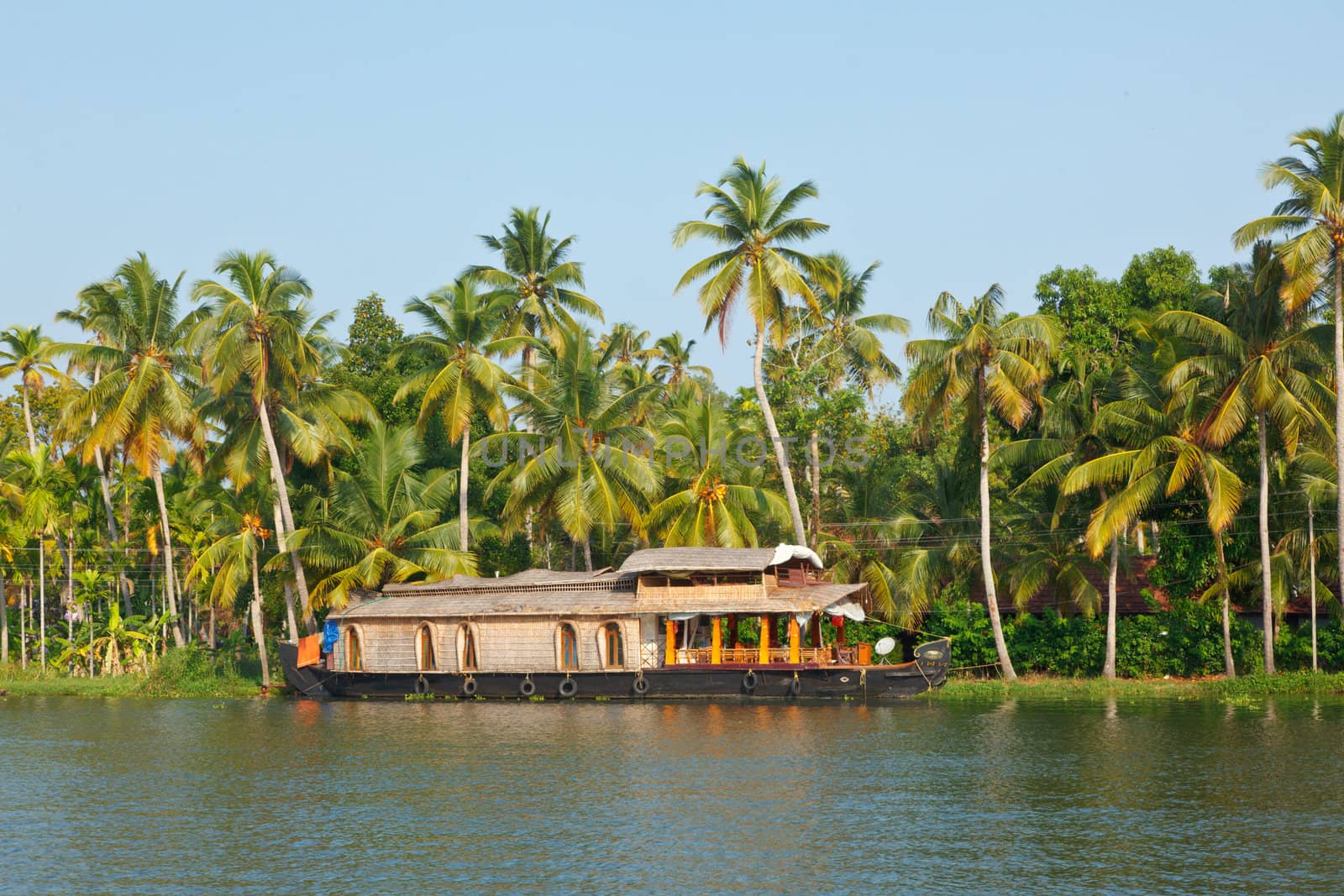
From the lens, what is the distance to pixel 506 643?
35.2 metres

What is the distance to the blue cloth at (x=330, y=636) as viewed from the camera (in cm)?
3716

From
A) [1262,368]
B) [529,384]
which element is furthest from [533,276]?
[1262,368]

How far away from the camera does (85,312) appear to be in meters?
46.4

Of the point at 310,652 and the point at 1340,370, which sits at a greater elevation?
the point at 1340,370

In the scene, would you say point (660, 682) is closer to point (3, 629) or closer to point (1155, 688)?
point (1155, 688)

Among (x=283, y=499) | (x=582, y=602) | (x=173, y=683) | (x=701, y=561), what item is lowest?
(x=173, y=683)

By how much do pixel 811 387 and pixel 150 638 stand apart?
2229cm

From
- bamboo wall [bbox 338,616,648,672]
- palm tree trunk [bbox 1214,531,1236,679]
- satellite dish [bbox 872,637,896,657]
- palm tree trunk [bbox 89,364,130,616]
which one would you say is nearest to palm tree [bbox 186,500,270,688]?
bamboo wall [bbox 338,616,648,672]

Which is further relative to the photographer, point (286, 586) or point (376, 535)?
point (286, 586)

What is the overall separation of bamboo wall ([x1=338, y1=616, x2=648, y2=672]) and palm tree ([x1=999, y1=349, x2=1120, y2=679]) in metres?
10.1

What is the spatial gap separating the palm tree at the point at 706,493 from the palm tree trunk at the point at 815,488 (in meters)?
1.17

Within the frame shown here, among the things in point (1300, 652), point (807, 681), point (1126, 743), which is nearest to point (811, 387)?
point (807, 681)

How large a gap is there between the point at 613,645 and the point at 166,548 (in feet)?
52.5

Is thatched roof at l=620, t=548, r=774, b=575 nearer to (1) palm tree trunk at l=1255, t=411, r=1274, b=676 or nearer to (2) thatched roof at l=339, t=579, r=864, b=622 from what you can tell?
(2) thatched roof at l=339, t=579, r=864, b=622
